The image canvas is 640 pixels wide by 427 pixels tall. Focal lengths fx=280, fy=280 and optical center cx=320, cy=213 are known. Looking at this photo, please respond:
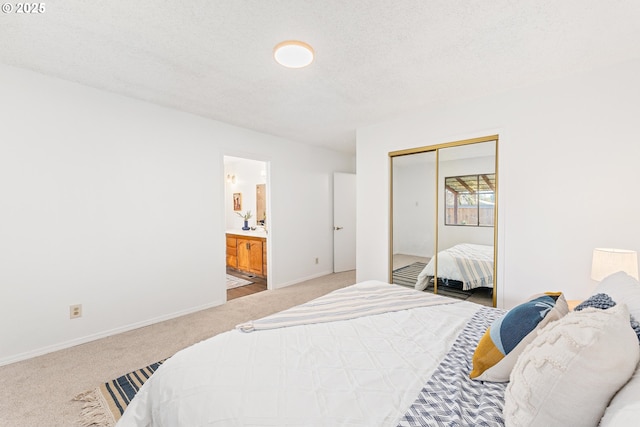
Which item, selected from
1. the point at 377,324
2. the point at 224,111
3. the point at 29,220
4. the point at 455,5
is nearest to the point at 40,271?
the point at 29,220

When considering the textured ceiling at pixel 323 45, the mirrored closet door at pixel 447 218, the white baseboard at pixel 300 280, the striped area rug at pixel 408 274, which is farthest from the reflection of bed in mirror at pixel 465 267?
the white baseboard at pixel 300 280

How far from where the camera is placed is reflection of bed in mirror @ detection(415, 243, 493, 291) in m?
3.03

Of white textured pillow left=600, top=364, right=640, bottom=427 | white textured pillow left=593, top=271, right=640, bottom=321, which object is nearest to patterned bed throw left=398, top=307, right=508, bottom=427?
white textured pillow left=600, top=364, right=640, bottom=427

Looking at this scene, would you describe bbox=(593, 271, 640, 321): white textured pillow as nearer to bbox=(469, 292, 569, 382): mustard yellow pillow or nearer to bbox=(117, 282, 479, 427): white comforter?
bbox=(469, 292, 569, 382): mustard yellow pillow

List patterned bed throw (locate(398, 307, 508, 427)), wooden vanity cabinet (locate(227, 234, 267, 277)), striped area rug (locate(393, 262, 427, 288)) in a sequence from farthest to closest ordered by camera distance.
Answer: wooden vanity cabinet (locate(227, 234, 267, 277)), striped area rug (locate(393, 262, 427, 288)), patterned bed throw (locate(398, 307, 508, 427))

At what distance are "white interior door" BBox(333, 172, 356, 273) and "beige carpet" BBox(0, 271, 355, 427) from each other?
2078 millimetres

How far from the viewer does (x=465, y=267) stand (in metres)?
3.18

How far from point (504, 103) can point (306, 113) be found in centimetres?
211

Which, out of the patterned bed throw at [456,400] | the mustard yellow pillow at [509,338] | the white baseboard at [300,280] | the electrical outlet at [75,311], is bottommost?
the white baseboard at [300,280]

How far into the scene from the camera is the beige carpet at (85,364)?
177cm

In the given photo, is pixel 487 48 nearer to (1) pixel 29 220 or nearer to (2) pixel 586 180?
(2) pixel 586 180

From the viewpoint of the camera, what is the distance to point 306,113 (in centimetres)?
339

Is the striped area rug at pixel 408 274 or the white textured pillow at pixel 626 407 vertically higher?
the white textured pillow at pixel 626 407

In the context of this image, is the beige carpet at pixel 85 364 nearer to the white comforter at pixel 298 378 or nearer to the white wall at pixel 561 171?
the white comforter at pixel 298 378
